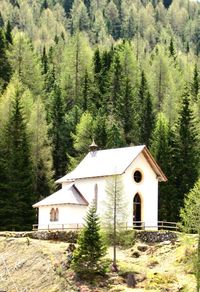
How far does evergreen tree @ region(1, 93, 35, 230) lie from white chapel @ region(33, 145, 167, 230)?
6183 mm

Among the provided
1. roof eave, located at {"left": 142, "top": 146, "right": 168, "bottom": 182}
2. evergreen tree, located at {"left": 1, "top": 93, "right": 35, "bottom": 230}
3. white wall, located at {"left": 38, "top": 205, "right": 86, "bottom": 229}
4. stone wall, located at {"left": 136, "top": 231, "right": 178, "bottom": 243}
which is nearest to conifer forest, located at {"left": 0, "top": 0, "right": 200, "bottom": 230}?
evergreen tree, located at {"left": 1, "top": 93, "right": 35, "bottom": 230}

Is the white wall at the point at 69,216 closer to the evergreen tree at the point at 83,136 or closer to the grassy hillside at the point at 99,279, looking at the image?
the grassy hillside at the point at 99,279

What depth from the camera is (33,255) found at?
52.0 m

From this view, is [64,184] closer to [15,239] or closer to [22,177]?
[22,177]

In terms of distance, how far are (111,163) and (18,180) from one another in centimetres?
1425

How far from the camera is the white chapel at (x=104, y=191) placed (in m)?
62.1

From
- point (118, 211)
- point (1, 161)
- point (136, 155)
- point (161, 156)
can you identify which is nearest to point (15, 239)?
point (118, 211)

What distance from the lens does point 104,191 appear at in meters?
61.6

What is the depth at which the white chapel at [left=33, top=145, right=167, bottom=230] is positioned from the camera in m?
62.1

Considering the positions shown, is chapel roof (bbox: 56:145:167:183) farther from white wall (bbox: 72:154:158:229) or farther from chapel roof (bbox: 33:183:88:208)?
chapel roof (bbox: 33:183:88:208)

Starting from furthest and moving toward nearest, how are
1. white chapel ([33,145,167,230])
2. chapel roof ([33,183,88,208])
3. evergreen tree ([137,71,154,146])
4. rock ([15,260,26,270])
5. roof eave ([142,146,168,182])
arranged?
evergreen tree ([137,71,154,146]) → roof eave ([142,146,168,182]) → chapel roof ([33,183,88,208]) → white chapel ([33,145,167,230]) → rock ([15,260,26,270])

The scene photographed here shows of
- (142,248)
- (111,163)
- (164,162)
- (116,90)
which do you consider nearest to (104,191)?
(111,163)

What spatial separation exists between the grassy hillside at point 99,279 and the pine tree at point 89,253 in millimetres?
795

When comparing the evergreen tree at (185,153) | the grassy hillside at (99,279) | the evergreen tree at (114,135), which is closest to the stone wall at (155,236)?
the grassy hillside at (99,279)
